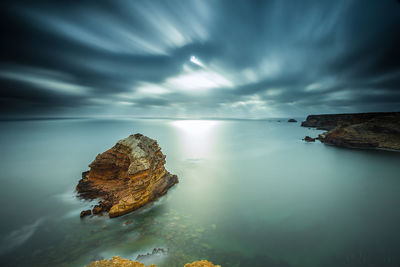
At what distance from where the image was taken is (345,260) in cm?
540

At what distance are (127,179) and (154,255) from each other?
21.9ft

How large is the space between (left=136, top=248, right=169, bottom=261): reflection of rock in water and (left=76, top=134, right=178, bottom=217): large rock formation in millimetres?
3050

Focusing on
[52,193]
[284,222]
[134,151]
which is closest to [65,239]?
[134,151]

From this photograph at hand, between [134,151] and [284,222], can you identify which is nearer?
[284,222]

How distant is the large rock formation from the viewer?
8420 millimetres

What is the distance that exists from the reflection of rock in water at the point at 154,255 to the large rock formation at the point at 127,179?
3050mm

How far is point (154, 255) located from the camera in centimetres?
558

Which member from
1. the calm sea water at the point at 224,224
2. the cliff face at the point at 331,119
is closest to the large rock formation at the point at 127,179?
the calm sea water at the point at 224,224

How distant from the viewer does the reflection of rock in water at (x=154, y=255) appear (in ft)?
17.9

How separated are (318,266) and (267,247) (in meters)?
1.75

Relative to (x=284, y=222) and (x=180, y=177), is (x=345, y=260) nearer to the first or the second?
(x=284, y=222)

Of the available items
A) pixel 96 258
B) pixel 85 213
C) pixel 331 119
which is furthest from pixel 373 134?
pixel 331 119

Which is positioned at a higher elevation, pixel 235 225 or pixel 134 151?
pixel 134 151

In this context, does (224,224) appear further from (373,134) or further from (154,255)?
(373,134)
